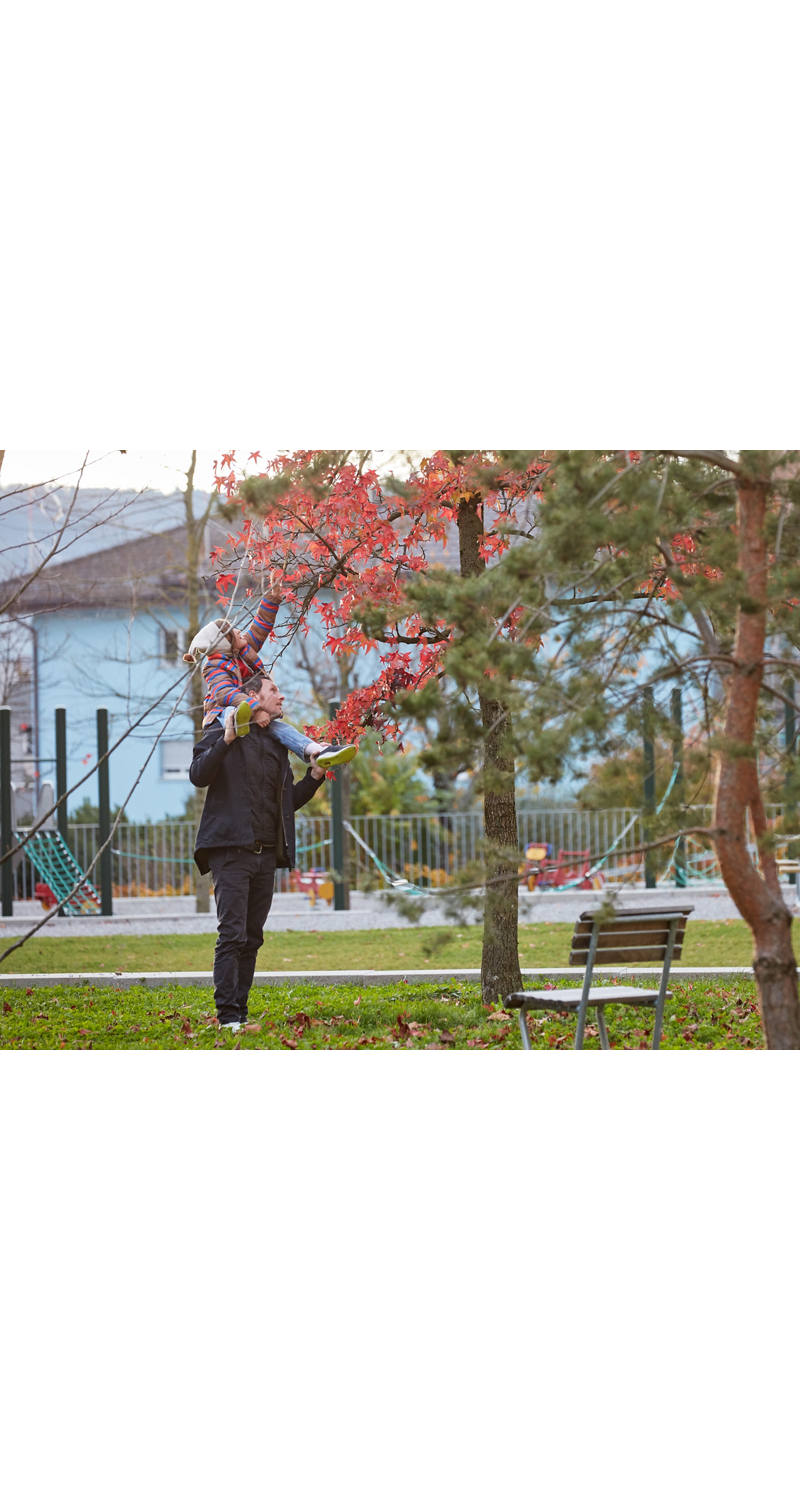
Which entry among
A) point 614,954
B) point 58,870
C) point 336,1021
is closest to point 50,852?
point 58,870

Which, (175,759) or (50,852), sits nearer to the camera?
(175,759)

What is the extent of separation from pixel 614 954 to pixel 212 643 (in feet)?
7.68

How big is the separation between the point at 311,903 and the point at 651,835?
333cm

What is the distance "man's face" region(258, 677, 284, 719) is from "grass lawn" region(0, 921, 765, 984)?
4.01ft

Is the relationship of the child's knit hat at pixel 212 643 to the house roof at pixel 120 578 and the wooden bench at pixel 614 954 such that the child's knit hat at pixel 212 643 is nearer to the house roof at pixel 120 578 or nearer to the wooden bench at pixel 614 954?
the house roof at pixel 120 578

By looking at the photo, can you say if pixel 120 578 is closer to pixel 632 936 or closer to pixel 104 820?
pixel 104 820

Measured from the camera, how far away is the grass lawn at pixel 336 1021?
6.61 m

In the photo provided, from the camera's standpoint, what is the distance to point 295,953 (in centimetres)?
769

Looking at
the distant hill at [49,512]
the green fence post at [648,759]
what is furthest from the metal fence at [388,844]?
the distant hill at [49,512]

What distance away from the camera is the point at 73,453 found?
6934 mm

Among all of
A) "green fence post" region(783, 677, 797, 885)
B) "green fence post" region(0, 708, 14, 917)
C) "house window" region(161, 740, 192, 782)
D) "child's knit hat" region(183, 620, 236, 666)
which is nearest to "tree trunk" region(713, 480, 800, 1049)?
"green fence post" region(783, 677, 797, 885)

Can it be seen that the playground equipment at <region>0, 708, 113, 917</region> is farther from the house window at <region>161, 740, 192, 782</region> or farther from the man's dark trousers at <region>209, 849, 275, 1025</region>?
the man's dark trousers at <region>209, 849, 275, 1025</region>
